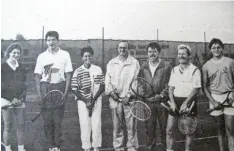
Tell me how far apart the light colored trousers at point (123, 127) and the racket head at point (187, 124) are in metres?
0.43

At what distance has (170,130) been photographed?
281 centimetres

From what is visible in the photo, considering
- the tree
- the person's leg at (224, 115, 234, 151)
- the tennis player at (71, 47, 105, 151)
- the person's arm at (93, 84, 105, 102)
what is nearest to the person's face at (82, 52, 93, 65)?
the tennis player at (71, 47, 105, 151)

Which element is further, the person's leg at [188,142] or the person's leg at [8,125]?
the person's leg at [188,142]

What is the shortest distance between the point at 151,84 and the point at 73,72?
72 centimetres

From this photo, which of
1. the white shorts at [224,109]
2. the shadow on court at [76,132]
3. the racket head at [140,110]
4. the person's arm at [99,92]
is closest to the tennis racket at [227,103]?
the white shorts at [224,109]

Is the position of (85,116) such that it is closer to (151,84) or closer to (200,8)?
(151,84)

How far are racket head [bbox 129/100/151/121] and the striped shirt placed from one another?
37 centimetres

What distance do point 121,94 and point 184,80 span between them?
0.60 m

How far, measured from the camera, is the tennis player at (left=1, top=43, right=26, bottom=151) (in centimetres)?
269

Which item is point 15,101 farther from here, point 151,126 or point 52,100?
point 151,126

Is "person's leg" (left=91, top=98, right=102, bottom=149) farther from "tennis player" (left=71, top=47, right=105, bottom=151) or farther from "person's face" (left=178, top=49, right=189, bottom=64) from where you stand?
"person's face" (left=178, top=49, right=189, bottom=64)

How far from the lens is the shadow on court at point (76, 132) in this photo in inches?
107

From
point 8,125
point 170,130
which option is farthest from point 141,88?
point 8,125

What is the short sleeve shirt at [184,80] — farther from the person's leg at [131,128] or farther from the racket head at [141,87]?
the person's leg at [131,128]
